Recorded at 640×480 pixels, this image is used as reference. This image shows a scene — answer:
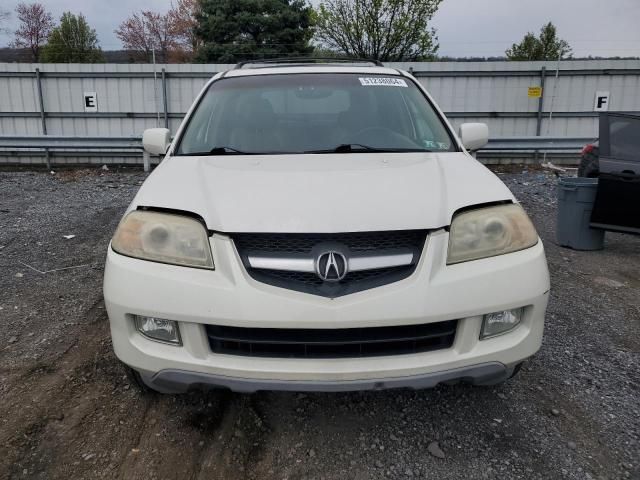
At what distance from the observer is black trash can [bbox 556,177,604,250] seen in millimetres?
5293

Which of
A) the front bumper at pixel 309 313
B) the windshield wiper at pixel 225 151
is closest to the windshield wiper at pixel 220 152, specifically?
the windshield wiper at pixel 225 151

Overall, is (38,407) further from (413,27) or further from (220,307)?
(413,27)

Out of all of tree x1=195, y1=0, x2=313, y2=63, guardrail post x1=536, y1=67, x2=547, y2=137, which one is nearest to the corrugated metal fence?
guardrail post x1=536, y1=67, x2=547, y2=137

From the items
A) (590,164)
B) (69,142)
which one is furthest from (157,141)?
(69,142)

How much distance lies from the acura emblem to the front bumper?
0.08 meters

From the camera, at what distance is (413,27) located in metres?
27.0

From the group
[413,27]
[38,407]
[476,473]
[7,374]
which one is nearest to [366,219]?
[476,473]

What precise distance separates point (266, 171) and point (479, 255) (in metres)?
1.04

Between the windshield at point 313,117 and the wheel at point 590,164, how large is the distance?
3825mm

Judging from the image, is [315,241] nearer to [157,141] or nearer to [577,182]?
[157,141]

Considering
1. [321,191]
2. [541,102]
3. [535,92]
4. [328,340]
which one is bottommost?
[328,340]

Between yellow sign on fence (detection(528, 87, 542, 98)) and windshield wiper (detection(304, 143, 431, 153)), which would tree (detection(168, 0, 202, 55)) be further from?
windshield wiper (detection(304, 143, 431, 153))

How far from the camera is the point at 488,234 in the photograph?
2127mm

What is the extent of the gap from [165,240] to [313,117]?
1.45 m
